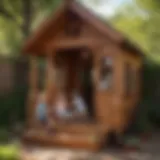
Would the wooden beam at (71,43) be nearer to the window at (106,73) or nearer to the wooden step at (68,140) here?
the window at (106,73)

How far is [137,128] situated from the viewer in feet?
46.5

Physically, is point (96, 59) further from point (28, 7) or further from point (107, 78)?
point (28, 7)

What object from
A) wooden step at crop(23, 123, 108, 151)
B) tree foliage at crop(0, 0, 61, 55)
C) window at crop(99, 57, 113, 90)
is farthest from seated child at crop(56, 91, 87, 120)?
tree foliage at crop(0, 0, 61, 55)

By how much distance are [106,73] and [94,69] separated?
30.7 inches

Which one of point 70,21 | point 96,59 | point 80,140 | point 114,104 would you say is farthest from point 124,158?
point 70,21

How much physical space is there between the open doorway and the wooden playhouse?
0.94 metres

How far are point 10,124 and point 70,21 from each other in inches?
171

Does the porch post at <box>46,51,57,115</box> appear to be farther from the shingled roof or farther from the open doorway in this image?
the open doorway

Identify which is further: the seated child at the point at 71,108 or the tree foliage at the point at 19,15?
the tree foliage at the point at 19,15

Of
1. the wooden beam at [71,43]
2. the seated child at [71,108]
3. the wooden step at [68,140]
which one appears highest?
the wooden beam at [71,43]

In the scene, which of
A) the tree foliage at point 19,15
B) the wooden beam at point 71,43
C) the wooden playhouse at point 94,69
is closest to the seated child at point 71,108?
the wooden playhouse at point 94,69

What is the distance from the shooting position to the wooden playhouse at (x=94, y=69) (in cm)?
1197

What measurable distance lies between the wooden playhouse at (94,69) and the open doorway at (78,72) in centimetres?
94

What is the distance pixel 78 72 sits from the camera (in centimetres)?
1568
